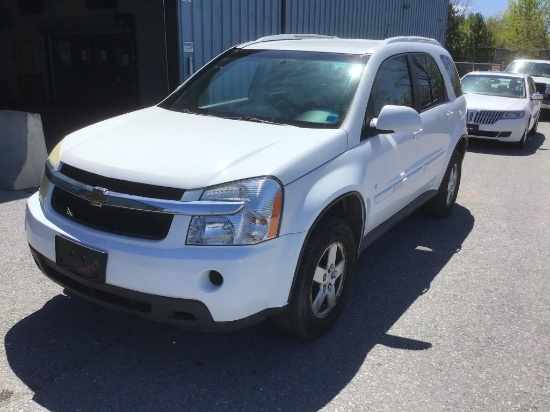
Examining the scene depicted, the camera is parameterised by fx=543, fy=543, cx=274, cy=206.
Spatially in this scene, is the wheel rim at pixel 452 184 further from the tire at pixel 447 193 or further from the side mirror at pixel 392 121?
the side mirror at pixel 392 121

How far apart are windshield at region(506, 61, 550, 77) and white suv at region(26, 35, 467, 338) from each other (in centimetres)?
1532

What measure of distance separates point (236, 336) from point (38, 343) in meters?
1.18

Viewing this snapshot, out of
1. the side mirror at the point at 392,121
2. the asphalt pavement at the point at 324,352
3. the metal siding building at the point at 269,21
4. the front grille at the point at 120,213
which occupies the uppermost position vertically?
the metal siding building at the point at 269,21

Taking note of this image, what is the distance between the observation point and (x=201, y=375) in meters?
3.01

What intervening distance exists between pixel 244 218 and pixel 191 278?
0.39m

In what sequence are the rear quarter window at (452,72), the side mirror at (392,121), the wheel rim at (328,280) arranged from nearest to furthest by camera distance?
1. the wheel rim at (328,280)
2. the side mirror at (392,121)
3. the rear quarter window at (452,72)

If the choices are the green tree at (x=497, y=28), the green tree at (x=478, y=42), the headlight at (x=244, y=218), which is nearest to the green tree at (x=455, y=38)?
the green tree at (x=478, y=42)

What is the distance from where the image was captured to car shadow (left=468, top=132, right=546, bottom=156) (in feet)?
35.3

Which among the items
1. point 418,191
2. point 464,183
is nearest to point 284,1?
point 464,183

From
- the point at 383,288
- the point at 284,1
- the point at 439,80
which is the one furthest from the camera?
the point at 284,1

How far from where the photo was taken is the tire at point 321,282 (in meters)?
3.06

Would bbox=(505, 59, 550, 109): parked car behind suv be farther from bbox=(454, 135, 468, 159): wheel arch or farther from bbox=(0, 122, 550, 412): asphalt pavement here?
bbox=(0, 122, 550, 412): asphalt pavement

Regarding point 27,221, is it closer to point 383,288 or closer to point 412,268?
point 383,288

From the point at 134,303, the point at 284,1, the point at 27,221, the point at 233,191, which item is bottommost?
the point at 134,303
